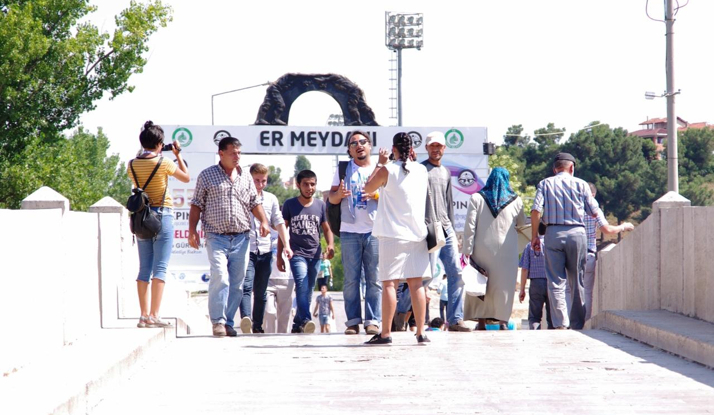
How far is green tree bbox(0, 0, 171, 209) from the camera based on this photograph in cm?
2462

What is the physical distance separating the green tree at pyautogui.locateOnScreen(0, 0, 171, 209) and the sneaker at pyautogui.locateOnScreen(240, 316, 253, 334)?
15.7 m

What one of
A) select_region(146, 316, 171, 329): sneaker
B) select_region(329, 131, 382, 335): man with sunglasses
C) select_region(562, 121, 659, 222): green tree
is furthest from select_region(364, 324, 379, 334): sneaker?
select_region(562, 121, 659, 222): green tree

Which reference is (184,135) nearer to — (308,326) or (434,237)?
(308,326)

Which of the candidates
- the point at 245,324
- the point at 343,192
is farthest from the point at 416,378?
the point at 245,324

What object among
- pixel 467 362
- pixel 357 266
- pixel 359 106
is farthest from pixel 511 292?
pixel 359 106

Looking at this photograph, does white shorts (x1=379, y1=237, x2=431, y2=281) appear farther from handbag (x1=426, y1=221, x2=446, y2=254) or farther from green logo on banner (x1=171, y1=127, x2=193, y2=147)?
green logo on banner (x1=171, y1=127, x2=193, y2=147)

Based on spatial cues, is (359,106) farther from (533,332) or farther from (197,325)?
(533,332)

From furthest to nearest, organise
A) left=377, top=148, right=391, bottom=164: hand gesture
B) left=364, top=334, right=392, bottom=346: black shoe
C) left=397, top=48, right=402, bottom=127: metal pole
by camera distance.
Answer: left=397, top=48, right=402, bottom=127: metal pole
left=364, top=334, right=392, bottom=346: black shoe
left=377, top=148, right=391, bottom=164: hand gesture

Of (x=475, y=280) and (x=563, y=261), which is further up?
(x=563, y=261)

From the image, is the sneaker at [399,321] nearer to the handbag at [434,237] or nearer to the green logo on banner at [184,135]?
the handbag at [434,237]

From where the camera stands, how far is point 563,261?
1071 centimetres

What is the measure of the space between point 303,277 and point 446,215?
207cm

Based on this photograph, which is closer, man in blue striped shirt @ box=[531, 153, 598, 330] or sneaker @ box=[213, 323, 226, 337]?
sneaker @ box=[213, 323, 226, 337]

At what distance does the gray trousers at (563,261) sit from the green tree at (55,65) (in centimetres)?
1738
